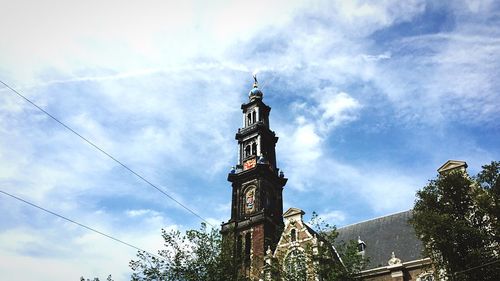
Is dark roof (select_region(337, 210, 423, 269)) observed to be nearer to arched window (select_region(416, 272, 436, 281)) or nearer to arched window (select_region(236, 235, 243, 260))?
arched window (select_region(416, 272, 436, 281))

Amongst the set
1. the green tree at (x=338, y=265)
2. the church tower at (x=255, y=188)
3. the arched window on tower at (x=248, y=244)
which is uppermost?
the church tower at (x=255, y=188)

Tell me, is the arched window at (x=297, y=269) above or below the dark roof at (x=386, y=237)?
below

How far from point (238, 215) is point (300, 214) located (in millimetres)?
8003

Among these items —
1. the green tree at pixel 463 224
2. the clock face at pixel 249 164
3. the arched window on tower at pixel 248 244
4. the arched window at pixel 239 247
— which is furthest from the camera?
the clock face at pixel 249 164

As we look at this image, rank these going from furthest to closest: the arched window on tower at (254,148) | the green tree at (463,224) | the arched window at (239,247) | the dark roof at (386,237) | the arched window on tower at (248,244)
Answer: the arched window on tower at (254,148)
the arched window on tower at (248,244)
the arched window at (239,247)
the dark roof at (386,237)
the green tree at (463,224)

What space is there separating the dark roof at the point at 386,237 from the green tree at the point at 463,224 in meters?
8.73

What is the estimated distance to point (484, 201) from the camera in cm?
2048

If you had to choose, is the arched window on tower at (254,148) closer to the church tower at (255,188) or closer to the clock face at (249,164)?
the church tower at (255,188)

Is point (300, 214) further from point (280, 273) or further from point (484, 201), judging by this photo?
point (484, 201)

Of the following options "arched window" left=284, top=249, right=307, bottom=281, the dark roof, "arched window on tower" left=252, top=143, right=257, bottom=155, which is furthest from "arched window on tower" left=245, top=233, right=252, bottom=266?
"arched window" left=284, top=249, right=307, bottom=281

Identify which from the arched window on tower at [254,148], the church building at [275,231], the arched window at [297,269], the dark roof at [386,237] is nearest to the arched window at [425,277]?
the church building at [275,231]

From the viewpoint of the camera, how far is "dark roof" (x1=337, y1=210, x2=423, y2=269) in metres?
32.2

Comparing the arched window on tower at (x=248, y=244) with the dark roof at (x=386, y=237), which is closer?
the dark roof at (x=386, y=237)

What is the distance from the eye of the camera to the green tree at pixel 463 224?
20125 millimetres
